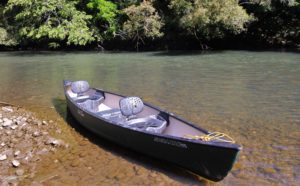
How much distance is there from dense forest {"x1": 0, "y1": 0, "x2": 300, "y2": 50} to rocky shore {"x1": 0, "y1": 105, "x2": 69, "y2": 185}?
19.9m

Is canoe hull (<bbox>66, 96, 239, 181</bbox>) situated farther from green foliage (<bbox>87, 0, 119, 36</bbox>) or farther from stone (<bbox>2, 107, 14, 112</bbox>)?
green foliage (<bbox>87, 0, 119, 36</bbox>)

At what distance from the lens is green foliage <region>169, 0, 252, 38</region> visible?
88.2 feet

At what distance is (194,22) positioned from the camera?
28.2 m

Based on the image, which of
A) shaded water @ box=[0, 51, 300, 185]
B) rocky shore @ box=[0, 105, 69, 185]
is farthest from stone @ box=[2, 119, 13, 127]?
shaded water @ box=[0, 51, 300, 185]

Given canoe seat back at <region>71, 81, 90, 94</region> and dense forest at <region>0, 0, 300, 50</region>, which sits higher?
dense forest at <region>0, 0, 300, 50</region>

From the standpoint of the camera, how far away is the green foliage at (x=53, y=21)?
32344mm

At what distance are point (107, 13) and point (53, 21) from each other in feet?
15.9

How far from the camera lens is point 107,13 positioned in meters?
33.8

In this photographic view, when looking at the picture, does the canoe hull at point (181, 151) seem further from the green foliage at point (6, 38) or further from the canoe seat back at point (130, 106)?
the green foliage at point (6, 38)

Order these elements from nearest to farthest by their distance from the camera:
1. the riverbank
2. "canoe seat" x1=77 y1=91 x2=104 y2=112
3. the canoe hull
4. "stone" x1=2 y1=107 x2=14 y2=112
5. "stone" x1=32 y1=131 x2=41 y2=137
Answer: the canoe hull, the riverbank, "stone" x1=32 y1=131 x2=41 y2=137, "canoe seat" x1=77 y1=91 x2=104 y2=112, "stone" x1=2 y1=107 x2=14 y2=112

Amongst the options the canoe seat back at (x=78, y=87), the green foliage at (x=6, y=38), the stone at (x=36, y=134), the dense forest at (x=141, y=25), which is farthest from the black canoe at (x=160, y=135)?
the green foliage at (x=6, y=38)

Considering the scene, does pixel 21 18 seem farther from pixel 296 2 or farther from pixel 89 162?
pixel 89 162

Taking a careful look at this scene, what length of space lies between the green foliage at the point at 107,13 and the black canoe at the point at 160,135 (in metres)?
23.0

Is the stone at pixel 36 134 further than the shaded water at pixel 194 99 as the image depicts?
Yes
